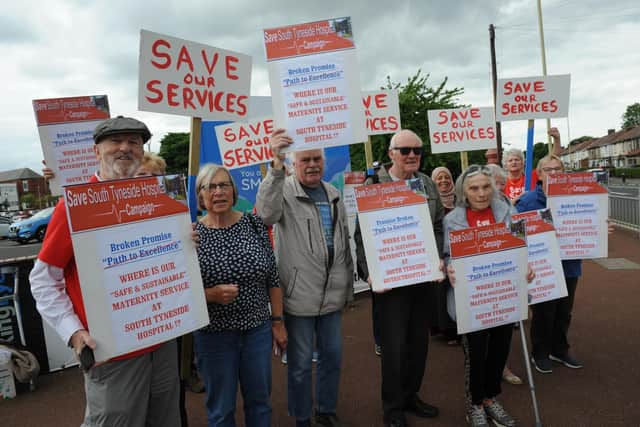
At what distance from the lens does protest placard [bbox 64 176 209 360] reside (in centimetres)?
172

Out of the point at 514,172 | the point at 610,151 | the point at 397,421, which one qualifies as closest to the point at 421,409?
the point at 397,421

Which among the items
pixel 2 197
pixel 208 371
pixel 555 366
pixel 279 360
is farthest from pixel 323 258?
pixel 2 197

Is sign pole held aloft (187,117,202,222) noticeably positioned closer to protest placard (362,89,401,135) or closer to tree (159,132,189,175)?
protest placard (362,89,401,135)

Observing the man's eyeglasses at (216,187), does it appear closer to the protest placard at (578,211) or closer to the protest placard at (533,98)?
the protest placard at (578,211)

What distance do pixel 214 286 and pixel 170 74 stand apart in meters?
1.43

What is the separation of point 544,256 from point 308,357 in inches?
76.8

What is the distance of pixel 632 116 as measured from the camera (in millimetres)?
103000

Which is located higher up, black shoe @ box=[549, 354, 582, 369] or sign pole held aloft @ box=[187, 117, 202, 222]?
sign pole held aloft @ box=[187, 117, 202, 222]

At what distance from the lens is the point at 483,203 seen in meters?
2.91

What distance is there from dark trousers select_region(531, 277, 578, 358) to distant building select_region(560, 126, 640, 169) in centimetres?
7674

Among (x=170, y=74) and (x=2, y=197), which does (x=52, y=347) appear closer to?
(x=170, y=74)

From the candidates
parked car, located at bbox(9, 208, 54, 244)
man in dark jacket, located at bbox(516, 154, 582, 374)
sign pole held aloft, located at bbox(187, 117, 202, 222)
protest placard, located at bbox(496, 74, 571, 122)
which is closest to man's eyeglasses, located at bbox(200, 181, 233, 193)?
sign pole held aloft, located at bbox(187, 117, 202, 222)

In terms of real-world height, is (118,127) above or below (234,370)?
above

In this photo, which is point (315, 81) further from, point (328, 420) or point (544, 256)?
point (328, 420)
